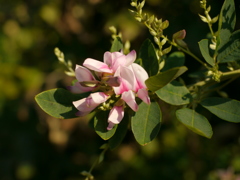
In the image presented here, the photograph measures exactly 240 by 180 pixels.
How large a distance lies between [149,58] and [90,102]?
20 centimetres

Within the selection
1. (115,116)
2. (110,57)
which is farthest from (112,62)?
(115,116)

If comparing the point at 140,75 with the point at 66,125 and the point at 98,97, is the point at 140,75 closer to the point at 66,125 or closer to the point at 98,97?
the point at 98,97

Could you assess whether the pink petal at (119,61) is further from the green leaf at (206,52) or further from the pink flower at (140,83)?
the green leaf at (206,52)

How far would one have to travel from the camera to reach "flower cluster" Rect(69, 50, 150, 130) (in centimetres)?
82

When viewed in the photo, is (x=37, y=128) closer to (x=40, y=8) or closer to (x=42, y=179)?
(x=42, y=179)

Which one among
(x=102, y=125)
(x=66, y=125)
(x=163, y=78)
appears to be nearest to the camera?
(x=163, y=78)

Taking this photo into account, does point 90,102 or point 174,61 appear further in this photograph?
point 174,61

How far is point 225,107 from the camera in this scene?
3.00 ft

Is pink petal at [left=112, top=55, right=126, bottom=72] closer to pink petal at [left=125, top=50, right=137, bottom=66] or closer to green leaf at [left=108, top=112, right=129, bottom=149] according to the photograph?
pink petal at [left=125, top=50, right=137, bottom=66]

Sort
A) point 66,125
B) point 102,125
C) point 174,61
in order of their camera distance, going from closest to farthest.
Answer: point 102,125
point 174,61
point 66,125

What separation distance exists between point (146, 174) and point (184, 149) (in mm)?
328

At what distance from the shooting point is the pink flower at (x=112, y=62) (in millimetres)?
823

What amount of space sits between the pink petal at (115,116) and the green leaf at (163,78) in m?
0.09

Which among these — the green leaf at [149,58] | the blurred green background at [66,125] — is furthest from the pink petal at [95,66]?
the blurred green background at [66,125]
